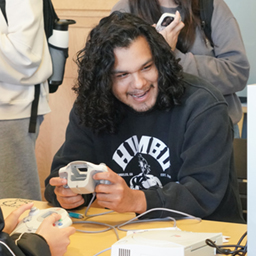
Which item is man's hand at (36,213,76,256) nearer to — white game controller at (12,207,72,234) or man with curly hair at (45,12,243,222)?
white game controller at (12,207,72,234)

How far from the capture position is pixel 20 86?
6.43ft

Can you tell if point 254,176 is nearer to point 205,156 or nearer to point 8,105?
point 205,156

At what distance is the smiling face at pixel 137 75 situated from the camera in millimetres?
1450

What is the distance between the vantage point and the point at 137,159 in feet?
4.82

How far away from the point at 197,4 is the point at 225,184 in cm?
91

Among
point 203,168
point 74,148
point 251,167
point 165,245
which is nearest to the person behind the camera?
point 251,167

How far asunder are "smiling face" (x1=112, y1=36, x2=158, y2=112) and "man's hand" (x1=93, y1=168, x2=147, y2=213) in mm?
395

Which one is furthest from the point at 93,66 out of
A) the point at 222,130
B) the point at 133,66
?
the point at 222,130

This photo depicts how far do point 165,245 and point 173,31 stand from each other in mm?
1128

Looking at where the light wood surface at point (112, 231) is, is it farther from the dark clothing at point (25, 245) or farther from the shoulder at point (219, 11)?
the shoulder at point (219, 11)

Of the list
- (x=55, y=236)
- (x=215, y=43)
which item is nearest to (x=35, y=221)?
(x=55, y=236)

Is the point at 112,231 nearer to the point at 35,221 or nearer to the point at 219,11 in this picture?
the point at 35,221

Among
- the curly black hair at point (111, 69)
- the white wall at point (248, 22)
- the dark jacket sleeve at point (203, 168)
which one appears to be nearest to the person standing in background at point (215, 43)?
the curly black hair at point (111, 69)

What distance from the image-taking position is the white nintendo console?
0.82m
